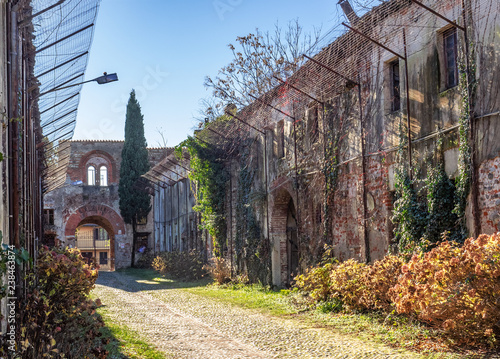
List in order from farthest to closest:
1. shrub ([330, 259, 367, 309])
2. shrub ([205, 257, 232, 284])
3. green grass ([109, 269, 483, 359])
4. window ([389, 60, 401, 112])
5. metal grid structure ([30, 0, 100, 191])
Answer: shrub ([205, 257, 232, 284]), window ([389, 60, 401, 112]), shrub ([330, 259, 367, 309]), metal grid structure ([30, 0, 100, 191]), green grass ([109, 269, 483, 359])

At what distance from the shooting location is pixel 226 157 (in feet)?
65.0

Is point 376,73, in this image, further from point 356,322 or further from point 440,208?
point 356,322

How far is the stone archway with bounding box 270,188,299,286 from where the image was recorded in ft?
52.3

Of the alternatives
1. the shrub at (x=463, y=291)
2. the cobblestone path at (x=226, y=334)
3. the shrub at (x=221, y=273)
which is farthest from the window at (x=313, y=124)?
the shrub at (x=463, y=291)

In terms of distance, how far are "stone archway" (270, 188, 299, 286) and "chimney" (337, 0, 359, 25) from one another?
5.33m

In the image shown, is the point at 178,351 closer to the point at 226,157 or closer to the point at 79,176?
the point at 226,157

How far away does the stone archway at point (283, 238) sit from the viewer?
15.9 m

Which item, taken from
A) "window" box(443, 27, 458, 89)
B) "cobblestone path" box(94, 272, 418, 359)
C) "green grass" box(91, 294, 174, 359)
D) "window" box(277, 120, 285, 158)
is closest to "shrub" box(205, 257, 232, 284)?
"window" box(277, 120, 285, 158)

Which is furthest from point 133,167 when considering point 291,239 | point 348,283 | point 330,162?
point 348,283

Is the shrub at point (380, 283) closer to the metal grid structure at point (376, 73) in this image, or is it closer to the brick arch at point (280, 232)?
the metal grid structure at point (376, 73)

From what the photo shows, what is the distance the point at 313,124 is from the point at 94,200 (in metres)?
24.2

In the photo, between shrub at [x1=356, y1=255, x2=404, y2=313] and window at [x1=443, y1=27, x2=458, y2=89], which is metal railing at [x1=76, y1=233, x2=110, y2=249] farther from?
window at [x1=443, y1=27, x2=458, y2=89]

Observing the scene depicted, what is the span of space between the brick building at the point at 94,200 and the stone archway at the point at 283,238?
21.0 metres

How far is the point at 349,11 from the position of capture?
41.7ft
